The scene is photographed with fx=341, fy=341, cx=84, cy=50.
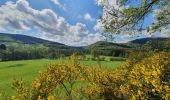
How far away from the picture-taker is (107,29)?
726 inches

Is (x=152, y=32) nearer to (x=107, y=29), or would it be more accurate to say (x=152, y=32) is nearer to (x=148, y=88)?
(x=107, y=29)

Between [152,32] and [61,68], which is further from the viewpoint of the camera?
[152,32]

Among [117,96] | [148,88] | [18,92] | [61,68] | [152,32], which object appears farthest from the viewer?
[152,32]

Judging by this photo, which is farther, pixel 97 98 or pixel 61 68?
pixel 61 68

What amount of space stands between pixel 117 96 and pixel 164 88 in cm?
654

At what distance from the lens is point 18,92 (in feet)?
31.9

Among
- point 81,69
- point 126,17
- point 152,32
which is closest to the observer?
point 126,17

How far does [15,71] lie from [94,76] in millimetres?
115144

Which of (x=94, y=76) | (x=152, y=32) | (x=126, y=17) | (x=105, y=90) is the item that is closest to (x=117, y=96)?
(x=105, y=90)

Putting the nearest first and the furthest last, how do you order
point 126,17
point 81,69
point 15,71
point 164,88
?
point 164,88 → point 126,17 → point 81,69 → point 15,71

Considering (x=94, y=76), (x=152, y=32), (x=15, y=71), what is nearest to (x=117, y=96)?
(x=94, y=76)

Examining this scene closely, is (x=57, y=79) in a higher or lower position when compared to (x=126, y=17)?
lower

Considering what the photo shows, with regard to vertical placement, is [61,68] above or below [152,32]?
below

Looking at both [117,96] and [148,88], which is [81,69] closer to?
[117,96]
